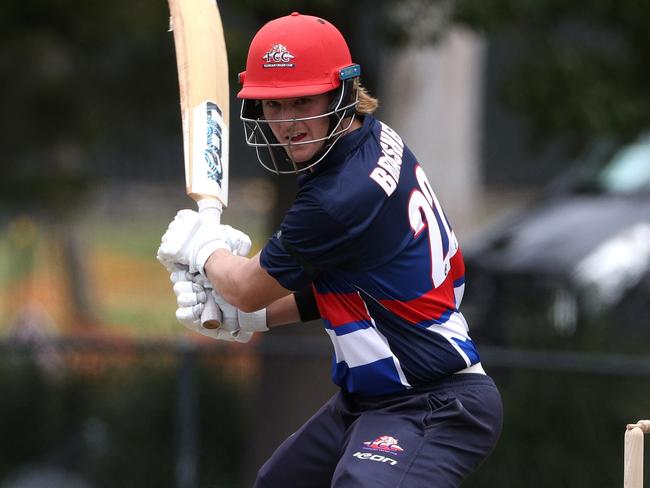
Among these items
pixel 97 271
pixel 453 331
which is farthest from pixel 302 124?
pixel 97 271

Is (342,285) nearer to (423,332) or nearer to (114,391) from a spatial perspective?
(423,332)

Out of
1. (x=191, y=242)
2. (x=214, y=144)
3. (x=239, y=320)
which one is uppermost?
(x=214, y=144)

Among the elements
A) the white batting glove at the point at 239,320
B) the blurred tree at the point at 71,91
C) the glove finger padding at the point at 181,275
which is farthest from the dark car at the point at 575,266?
the glove finger padding at the point at 181,275

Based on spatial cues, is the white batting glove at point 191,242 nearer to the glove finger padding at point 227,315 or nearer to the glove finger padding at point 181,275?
the glove finger padding at point 181,275

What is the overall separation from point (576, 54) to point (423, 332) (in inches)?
197

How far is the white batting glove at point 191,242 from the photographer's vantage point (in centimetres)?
463

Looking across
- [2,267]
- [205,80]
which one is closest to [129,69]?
[205,80]

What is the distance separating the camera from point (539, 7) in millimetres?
8203

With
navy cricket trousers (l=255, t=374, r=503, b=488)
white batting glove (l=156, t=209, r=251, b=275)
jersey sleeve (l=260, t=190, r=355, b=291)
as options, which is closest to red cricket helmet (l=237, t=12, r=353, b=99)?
jersey sleeve (l=260, t=190, r=355, b=291)

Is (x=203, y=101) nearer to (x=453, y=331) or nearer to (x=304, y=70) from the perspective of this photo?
(x=304, y=70)

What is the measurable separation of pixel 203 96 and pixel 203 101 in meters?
0.03

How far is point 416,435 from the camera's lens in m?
4.38

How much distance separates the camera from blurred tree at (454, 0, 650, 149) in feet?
28.1

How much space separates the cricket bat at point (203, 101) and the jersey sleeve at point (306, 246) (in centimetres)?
63
